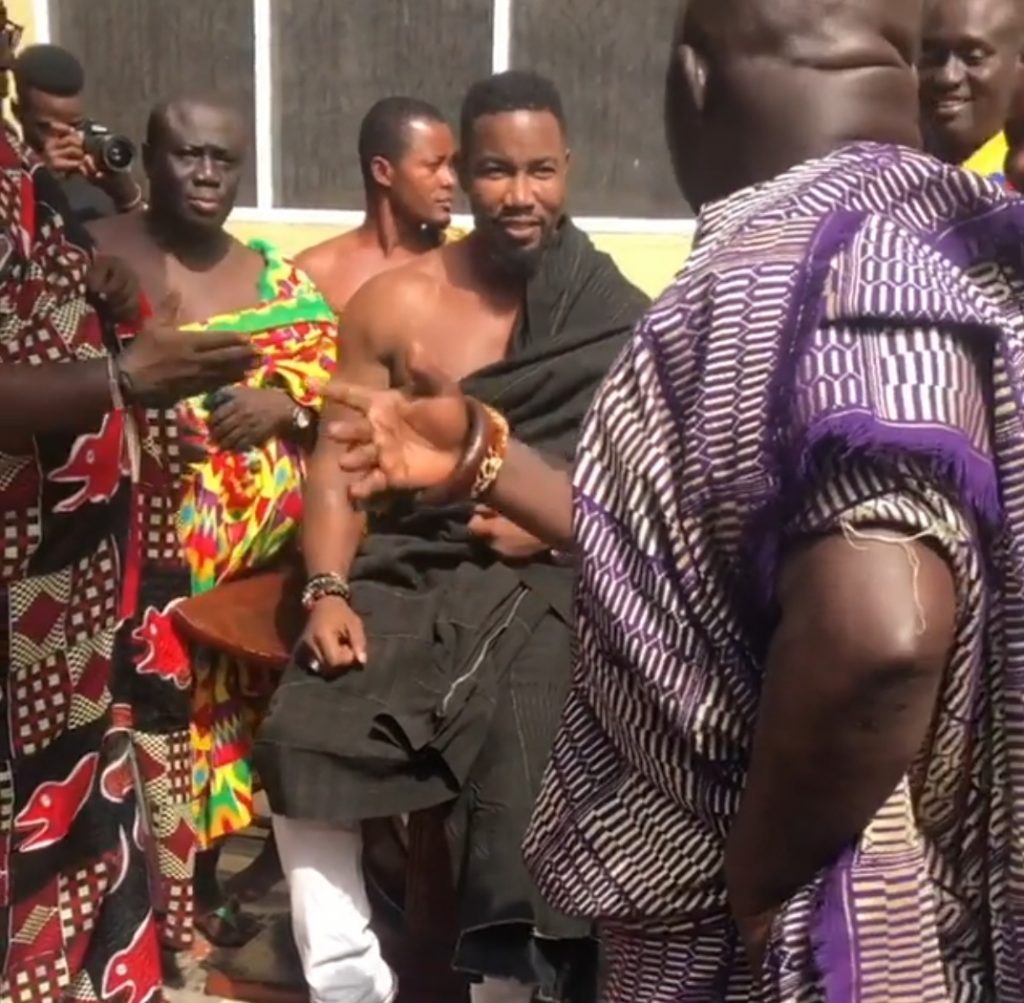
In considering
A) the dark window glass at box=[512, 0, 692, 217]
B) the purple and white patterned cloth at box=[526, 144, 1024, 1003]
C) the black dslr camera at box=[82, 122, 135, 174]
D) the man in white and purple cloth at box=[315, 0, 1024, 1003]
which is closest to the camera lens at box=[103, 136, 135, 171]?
the black dslr camera at box=[82, 122, 135, 174]

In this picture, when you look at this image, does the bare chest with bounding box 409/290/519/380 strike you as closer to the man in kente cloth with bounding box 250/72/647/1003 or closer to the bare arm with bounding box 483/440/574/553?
the man in kente cloth with bounding box 250/72/647/1003

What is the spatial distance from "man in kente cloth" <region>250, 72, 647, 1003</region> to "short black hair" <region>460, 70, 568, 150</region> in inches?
0.4

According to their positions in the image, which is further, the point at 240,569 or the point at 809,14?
the point at 240,569

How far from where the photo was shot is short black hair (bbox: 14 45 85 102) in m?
4.76

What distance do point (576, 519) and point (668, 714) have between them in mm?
176

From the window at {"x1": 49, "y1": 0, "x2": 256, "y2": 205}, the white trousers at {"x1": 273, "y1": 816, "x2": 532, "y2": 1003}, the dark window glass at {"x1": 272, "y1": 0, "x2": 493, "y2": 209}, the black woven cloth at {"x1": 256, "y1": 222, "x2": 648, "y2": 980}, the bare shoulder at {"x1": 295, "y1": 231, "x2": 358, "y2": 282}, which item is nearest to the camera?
the black woven cloth at {"x1": 256, "y1": 222, "x2": 648, "y2": 980}

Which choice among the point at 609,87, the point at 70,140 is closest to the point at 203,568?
the point at 70,140

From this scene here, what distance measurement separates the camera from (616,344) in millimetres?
3285

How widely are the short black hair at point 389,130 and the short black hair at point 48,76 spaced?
2.97 feet

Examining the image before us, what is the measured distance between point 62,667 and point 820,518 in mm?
1951

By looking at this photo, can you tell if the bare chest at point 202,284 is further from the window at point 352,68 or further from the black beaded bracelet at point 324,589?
the window at point 352,68

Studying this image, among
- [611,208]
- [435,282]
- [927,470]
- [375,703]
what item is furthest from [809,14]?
[611,208]

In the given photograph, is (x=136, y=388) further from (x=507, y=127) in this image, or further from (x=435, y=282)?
(x=507, y=127)

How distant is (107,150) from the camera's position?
4.52 metres
